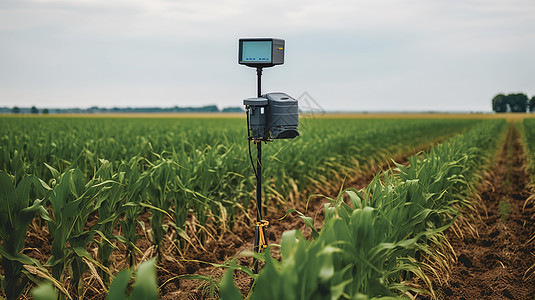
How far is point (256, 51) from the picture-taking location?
11.8 feet

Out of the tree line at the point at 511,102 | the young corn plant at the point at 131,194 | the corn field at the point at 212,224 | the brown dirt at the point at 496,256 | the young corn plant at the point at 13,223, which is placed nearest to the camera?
the corn field at the point at 212,224

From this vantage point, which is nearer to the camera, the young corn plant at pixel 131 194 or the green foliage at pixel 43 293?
the green foliage at pixel 43 293

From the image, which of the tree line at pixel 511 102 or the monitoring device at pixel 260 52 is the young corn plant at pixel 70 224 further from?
the tree line at pixel 511 102

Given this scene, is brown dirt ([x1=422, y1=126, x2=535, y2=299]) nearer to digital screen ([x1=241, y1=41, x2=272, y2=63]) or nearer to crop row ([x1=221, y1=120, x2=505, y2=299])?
crop row ([x1=221, y1=120, x2=505, y2=299])

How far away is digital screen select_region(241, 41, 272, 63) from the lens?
3570 millimetres

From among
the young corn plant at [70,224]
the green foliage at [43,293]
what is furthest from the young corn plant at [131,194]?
the green foliage at [43,293]

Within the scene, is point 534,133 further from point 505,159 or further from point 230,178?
point 230,178

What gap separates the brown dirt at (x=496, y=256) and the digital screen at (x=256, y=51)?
105 inches

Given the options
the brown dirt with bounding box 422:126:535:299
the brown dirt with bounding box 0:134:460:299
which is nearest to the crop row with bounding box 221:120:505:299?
the brown dirt with bounding box 0:134:460:299

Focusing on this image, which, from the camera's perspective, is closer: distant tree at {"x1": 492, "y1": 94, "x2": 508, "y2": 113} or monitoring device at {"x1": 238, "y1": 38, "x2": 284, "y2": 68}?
monitoring device at {"x1": 238, "y1": 38, "x2": 284, "y2": 68}

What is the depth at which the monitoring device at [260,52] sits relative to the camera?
11.7ft

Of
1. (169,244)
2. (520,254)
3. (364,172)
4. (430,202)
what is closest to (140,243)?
(169,244)

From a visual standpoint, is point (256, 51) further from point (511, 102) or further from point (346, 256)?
point (511, 102)

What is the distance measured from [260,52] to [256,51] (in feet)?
0.13
